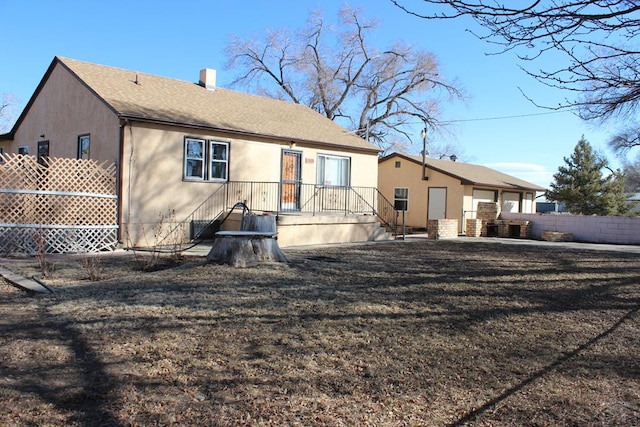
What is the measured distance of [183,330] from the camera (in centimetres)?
507

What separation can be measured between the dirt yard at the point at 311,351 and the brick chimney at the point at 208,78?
36.2 ft

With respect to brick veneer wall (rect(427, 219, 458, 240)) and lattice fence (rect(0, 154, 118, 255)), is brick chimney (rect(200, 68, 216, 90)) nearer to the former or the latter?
lattice fence (rect(0, 154, 118, 255))

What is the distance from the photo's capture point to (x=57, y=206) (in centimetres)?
1176

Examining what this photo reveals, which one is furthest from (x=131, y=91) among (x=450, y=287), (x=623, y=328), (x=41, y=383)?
(x=623, y=328)

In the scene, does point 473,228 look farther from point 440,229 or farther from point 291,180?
point 291,180

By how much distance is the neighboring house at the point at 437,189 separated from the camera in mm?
24172

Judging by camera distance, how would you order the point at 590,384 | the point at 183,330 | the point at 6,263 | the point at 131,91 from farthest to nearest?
the point at 131,91 < the point at 6,263 < the point at 183,330 < the point at 590,384

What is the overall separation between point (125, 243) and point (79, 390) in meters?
9.82

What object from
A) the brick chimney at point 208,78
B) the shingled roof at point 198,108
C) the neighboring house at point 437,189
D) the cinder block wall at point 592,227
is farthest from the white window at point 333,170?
the cinder block wall at point 592,227

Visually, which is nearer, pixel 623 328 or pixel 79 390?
pixel 79 390

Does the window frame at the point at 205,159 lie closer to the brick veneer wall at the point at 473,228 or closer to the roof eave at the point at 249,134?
the roof eave at the point at 249,134

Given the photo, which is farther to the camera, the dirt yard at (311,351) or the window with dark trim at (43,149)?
the window with dark trim at (43,149)

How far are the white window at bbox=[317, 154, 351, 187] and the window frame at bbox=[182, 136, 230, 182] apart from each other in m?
3.75

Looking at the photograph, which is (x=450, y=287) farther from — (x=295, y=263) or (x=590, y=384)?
(x=590, y=384)
